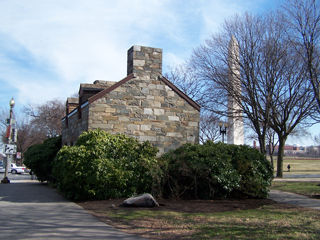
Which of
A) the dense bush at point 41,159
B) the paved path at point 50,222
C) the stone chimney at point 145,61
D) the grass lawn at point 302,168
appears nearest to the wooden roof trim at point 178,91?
the stone chimney at point 145,61

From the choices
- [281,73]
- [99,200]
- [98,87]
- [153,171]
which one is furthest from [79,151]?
[281,73]

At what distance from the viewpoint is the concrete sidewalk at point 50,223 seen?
632 centimetres

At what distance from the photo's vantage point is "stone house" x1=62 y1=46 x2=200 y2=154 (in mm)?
14172

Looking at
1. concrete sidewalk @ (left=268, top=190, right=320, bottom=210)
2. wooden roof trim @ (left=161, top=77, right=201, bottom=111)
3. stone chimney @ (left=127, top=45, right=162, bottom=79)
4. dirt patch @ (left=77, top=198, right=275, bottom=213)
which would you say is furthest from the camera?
wooden roof trim @ (left=161, top=77, right=201, bottom=111)

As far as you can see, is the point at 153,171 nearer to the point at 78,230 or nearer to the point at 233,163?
the point at 233,163

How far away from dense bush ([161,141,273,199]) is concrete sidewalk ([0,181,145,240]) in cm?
386

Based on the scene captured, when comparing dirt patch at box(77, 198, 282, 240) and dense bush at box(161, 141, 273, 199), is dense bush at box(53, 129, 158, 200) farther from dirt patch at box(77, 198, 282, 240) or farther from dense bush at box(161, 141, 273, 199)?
dense bush at box(161, 141, 273, 199)

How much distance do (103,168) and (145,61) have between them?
627cm

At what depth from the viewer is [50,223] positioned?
7371mm

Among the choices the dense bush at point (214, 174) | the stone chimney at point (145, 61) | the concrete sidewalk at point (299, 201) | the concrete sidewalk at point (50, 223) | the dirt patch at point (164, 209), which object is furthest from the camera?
the stone chimney at point (145, 61)

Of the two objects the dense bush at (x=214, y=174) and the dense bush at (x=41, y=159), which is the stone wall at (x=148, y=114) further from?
the dense bush at (x=41, y=159)

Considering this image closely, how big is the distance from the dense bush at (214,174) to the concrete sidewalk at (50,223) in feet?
12.7

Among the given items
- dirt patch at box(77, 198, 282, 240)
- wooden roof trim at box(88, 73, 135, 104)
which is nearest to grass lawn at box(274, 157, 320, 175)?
wooden roof trim at box(88, 73, 135, 104)

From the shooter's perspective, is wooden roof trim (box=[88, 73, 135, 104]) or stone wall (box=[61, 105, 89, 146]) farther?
stone wall (box=[61, 105, 89, 146])
